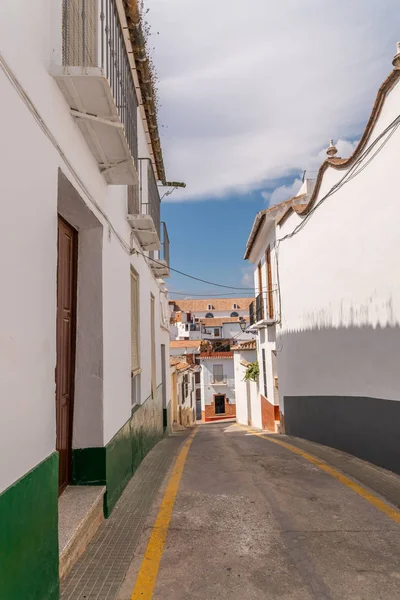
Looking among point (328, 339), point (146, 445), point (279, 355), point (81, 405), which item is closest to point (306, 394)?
point (328, 339)

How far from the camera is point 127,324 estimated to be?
592 cm

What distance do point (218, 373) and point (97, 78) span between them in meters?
35.5

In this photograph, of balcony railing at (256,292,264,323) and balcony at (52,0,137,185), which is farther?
balcony railing at (256,292,264,323)

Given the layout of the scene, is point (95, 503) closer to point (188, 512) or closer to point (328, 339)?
point (188, 512)

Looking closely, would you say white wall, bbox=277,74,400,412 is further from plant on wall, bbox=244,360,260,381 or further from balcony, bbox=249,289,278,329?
Answer: plant on wall, bbox=244,360,260,381

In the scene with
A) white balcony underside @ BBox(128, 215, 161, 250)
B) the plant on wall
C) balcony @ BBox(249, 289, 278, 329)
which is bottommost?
the plant on wall

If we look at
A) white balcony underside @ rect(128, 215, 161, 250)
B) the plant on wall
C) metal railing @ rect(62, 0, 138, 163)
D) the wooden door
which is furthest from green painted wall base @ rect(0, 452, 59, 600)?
the plant on wall

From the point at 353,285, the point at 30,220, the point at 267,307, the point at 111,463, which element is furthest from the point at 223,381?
the point at 30,220

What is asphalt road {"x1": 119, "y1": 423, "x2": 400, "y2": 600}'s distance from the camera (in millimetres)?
2914

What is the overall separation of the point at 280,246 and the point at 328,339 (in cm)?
429

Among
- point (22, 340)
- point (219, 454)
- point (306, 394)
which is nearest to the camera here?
point (22, 340)

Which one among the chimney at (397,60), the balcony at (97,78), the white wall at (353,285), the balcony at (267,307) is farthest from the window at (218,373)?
the chimney at (397,60)

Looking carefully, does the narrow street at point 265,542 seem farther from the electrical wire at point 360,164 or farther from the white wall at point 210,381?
the white wall at point 210,381

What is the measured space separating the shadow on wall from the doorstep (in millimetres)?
3893
